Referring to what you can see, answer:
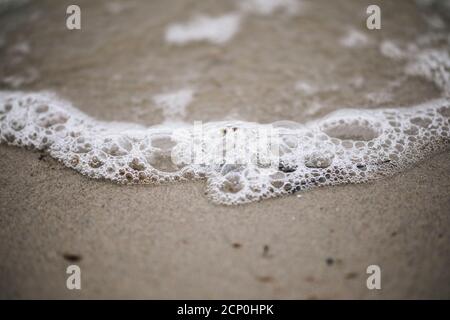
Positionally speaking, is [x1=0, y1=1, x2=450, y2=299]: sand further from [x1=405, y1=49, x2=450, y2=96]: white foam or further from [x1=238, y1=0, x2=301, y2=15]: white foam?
[x1=238, y1=0, x2=301, y2=15]: white foam

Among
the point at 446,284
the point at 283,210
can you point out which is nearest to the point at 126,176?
the point at 283,210

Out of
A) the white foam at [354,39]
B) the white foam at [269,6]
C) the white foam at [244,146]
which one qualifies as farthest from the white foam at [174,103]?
the white foam at [354,39]

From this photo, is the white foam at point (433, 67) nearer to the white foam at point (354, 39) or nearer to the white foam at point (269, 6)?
the white foam at point (354, 39)

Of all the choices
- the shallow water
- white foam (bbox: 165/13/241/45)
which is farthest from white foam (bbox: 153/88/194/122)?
white foam (bbox: 165/13/241/45)

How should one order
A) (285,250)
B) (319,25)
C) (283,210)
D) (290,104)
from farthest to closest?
1. (319,25)
2. (290,104)
3. (283,210)
4. (285,250)

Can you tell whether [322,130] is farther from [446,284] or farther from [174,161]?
[446,284]

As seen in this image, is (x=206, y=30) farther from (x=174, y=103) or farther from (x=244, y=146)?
(x=244, y=146)
